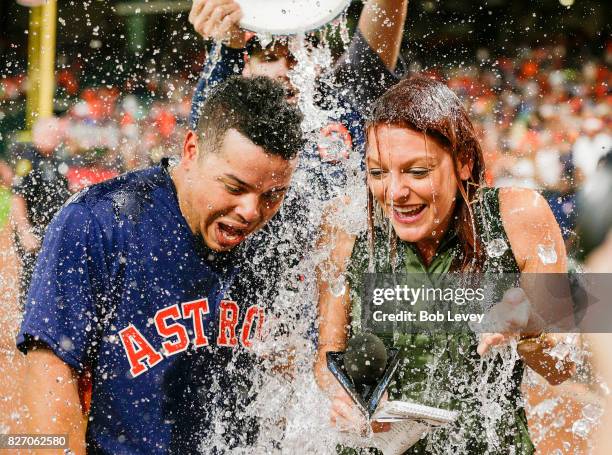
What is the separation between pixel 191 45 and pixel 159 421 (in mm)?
1100

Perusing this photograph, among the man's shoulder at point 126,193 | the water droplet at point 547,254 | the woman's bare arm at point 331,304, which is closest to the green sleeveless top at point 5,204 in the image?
the man's shoulder at point 126,193

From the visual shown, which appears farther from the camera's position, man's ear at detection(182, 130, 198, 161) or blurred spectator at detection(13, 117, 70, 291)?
blurred spectator at detection(13, 117, 70, 291)

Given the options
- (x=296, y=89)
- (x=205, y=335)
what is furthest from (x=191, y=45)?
(x=205, y=335)

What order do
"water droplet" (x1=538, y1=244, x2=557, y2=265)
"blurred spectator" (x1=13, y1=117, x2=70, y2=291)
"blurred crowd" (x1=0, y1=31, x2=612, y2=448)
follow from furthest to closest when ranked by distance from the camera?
"blurred crowd" (x1=0, y1=31, x2=612, y2=448), "blurred spectator" (x1=13, y1=117, x2=70, y2=291), "water droplet" (x1=538, y1=244, x2=557, y2=265)

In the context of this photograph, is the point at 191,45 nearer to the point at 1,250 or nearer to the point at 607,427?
the point at 1,250

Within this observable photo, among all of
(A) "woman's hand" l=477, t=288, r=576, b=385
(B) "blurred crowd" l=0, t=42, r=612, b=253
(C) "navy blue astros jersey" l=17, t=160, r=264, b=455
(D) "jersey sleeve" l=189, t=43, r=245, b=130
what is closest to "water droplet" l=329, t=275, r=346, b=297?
(C) "navy blue astros jersey" l=17, t=160, r=264, b=455

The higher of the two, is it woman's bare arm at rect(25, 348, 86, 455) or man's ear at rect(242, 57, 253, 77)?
man's ear at rect(242, 57, 253, 77)

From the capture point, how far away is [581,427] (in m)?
1.57

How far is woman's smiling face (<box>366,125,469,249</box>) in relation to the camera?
1346 mm

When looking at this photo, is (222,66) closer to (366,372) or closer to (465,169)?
(465,169)

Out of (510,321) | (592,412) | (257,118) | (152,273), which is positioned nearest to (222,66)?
(257,118)

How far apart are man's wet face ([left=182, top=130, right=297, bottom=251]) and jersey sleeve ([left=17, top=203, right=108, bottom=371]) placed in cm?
22

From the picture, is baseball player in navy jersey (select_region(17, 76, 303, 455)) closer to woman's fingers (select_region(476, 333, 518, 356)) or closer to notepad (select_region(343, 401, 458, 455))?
notepad (select_region(343, 401, 458, 455))

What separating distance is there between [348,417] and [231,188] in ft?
1.78
